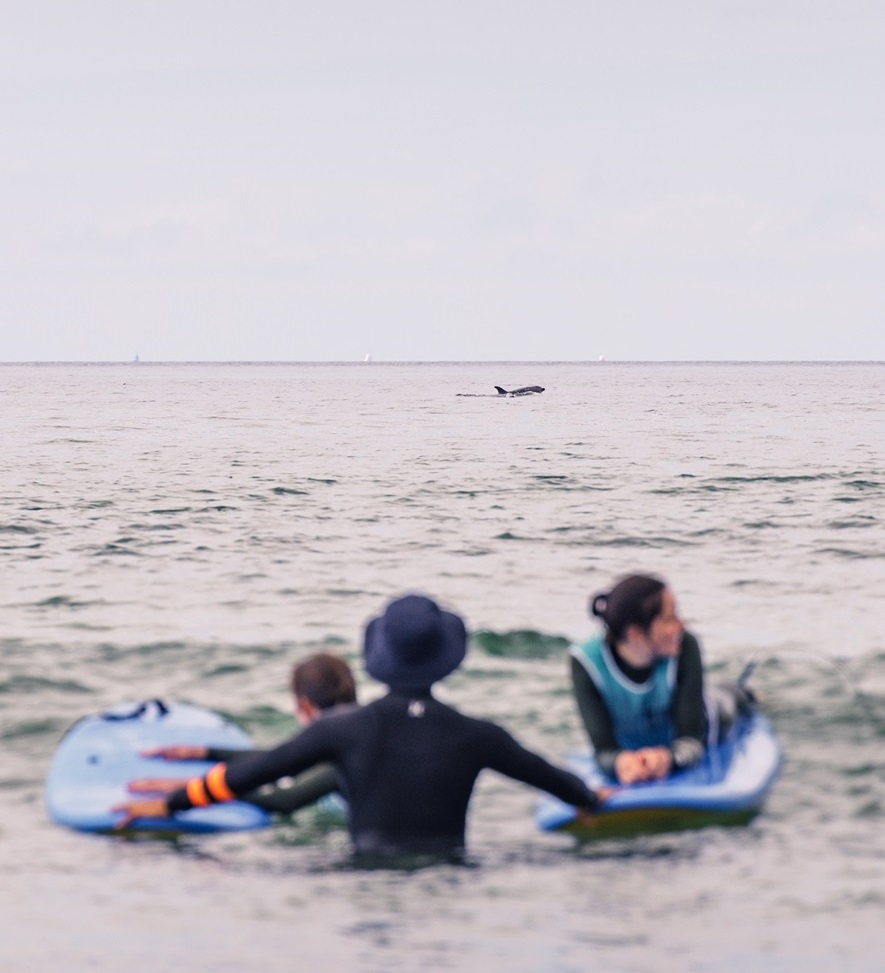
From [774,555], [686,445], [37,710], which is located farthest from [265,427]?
[37,710]

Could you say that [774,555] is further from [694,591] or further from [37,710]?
[37,710]

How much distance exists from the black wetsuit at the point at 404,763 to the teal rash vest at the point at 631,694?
0.86 meters

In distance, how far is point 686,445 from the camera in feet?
152

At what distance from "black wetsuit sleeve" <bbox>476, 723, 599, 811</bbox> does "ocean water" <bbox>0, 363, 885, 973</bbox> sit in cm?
59

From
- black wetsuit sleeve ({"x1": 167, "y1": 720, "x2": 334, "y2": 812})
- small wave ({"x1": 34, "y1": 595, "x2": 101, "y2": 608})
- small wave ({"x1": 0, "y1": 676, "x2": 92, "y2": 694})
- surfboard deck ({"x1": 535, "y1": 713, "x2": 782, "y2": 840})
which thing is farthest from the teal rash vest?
small wave ({"x1": 34, "y1": 595, "x2": 101, "y2": 608})

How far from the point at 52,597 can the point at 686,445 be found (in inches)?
1271

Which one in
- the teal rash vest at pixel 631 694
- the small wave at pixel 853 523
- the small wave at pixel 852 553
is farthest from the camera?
the small wave at pixel 853 523

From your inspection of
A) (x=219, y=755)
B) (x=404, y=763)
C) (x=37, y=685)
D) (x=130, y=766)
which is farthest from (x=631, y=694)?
(x=37, y=685)

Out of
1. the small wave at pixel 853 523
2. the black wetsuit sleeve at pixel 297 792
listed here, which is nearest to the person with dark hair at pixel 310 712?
the black wetsuit sleeve at pixel 297 792

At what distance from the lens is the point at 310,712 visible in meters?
7.55

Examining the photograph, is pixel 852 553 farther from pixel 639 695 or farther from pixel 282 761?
pixel 282 761

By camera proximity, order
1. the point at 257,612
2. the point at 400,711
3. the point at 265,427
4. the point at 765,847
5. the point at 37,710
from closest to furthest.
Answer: the point at 400,711
the point at 765,847
the point at 37,710
the point at 257,612
the point at 265,427

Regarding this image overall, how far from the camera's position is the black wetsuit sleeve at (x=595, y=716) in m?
7.90

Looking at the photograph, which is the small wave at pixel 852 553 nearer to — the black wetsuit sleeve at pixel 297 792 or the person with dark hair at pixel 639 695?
the person with dark hair at pixel 639 695
